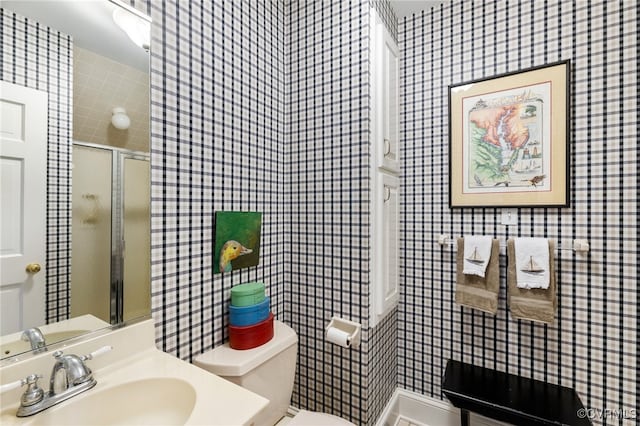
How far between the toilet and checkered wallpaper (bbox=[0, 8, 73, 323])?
53 cm

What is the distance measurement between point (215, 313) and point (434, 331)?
1.25 meters

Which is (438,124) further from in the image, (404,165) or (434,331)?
(434,331)

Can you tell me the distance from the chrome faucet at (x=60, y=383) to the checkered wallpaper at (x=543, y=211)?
5.09 ft

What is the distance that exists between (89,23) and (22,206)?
23.6 inches

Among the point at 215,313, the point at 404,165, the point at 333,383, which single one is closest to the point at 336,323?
the point at 333,383

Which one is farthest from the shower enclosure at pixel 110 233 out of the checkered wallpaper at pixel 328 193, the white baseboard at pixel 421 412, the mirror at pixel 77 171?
the white baseboard at pixel 421 412

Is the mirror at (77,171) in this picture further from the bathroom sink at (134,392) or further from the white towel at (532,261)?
the white towel at (532,261)

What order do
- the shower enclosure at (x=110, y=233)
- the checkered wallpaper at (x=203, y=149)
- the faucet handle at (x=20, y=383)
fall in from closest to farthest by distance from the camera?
1. the faucet handle at (x=20, y=383)
2. the shower enclosure at (x=110, y=233)
3. the checkered wallpaper at (x=203, y=149)

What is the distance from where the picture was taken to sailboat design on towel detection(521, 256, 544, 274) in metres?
1.38

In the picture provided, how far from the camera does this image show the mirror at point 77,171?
771 mm

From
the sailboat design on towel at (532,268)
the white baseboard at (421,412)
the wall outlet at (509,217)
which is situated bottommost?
the white baseboard at (421,412)

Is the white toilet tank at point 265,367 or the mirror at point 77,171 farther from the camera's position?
the white toilet tank at point 265,367

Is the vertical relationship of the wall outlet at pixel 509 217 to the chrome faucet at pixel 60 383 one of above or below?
above

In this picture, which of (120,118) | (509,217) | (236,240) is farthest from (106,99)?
(509,217)
